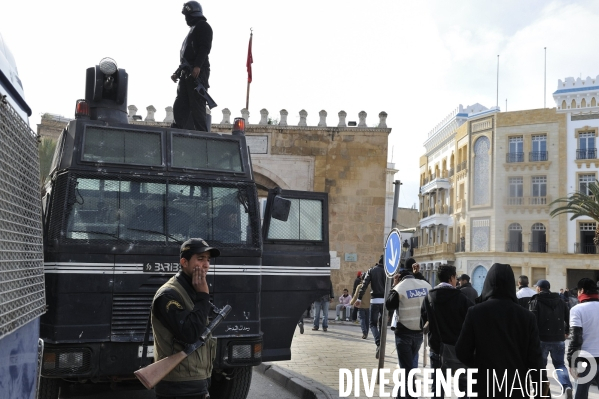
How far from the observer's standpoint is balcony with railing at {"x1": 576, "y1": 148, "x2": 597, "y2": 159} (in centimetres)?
4220

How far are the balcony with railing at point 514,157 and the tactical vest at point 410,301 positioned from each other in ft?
127

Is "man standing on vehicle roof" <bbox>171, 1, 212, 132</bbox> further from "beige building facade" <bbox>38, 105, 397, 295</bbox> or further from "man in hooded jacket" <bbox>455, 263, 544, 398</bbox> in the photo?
"beige building facade" <bbox>38, 105, 397, 295</bbox>

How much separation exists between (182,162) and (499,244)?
39.7 m

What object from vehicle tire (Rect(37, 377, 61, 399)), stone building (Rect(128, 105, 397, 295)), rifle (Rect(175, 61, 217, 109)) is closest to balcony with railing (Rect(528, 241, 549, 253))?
stone building (Rect(128, 105, 397, 295))

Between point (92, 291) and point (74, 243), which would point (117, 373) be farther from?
point (74, 243)

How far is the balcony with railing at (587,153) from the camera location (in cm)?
4220

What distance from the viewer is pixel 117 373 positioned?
621 cm

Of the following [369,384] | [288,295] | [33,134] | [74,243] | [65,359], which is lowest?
→ [369,384]

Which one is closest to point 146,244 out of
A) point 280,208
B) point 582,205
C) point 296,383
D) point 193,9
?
point 280,208

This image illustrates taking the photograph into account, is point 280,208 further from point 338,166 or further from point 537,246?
point 537,246

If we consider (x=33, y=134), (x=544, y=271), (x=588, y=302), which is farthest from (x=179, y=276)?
(x=544, y=271)

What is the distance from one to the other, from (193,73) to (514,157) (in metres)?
39.2

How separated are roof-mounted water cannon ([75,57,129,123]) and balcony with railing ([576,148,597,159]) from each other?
3925cm

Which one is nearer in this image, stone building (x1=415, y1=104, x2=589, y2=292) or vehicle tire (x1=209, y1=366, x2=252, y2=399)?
vehicle tire (x1=209, y1=366, x2=252, y2=399)
